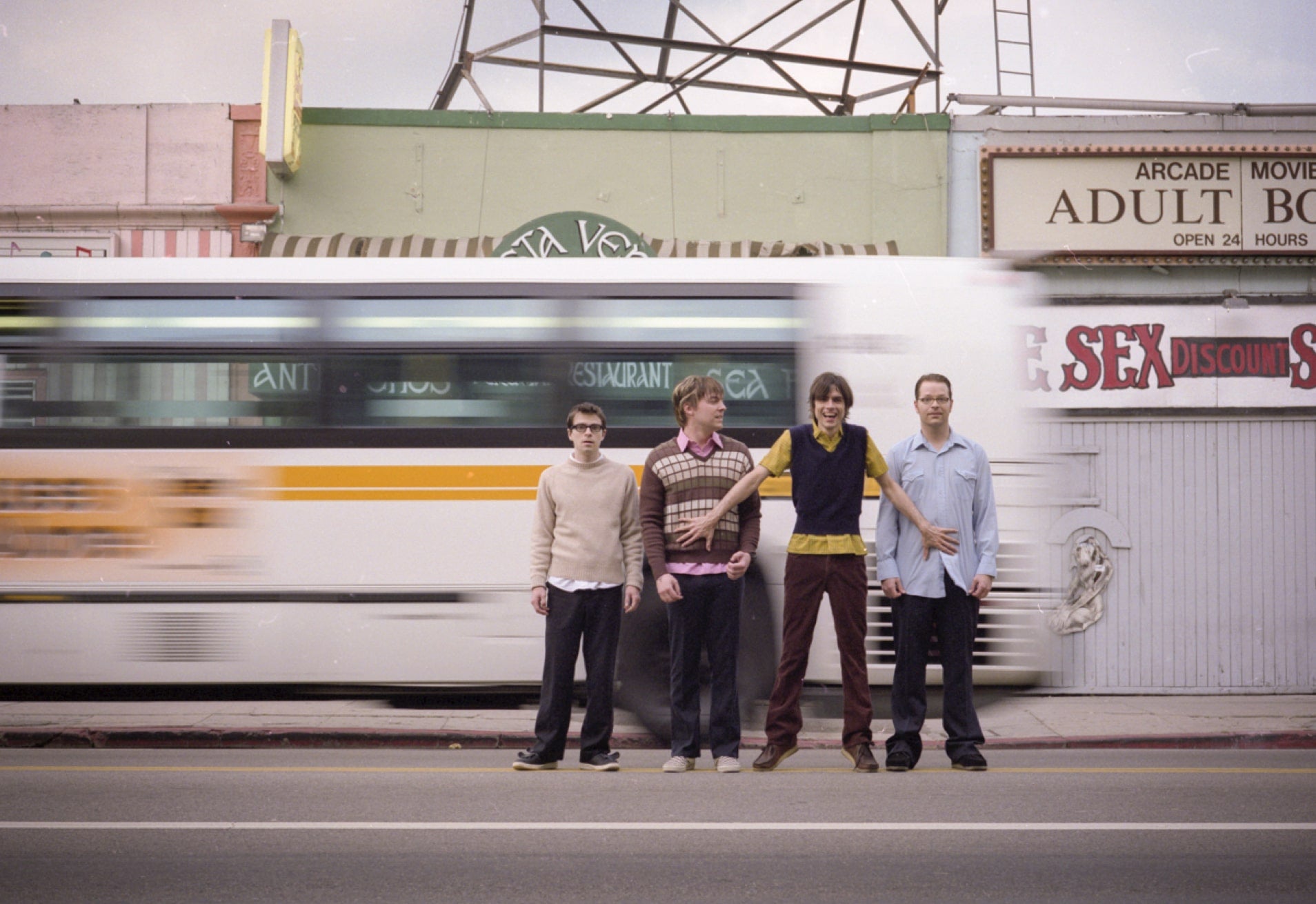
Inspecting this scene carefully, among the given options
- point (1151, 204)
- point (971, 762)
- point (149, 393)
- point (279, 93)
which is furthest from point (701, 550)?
point (1151, 204)

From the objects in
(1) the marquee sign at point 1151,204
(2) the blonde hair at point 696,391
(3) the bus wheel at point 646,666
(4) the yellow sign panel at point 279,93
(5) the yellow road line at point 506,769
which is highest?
(4) the yellow sign panel at point 279,93

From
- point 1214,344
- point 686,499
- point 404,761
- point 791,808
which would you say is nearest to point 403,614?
point 404,761

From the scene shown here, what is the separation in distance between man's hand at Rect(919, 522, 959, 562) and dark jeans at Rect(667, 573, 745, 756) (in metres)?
0.96

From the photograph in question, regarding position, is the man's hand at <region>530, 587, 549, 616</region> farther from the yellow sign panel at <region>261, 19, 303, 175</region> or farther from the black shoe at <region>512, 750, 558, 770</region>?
the yellow sign panel at <region>261, 19, 303, 175</region>

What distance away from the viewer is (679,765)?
7086mm

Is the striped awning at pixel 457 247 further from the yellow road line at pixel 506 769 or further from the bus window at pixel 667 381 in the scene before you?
the yellow road line at pixel 506 769

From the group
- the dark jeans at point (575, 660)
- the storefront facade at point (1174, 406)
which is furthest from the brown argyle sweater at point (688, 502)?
the storefront facade at point (1174, 406)

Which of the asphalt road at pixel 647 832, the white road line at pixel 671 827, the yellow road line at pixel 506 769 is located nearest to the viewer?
the asphalt road at pixel 647 832

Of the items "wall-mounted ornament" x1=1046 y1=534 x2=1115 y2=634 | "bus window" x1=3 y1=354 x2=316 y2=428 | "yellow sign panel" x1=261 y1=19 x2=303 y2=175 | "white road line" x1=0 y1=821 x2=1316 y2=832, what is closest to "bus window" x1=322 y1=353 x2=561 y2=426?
"bus window" x1=3 y1=354 x2=316 y2=428

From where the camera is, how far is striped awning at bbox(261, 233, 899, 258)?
44.9 feet

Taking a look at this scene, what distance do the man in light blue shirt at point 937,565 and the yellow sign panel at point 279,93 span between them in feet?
28.1

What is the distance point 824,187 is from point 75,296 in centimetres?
814

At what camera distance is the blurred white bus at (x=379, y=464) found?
27.7 ft

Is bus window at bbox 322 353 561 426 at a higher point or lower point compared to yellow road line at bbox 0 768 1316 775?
higher
